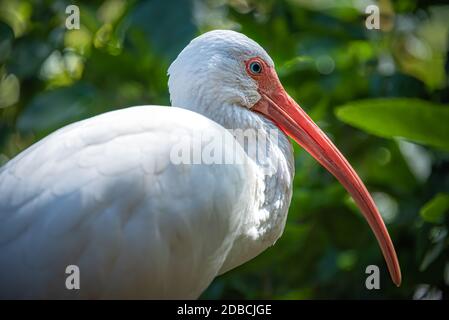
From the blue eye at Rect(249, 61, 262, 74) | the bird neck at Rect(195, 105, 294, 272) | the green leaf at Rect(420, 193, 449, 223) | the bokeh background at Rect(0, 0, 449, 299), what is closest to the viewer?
the bird neck at Rect(195, 105, 294, 272)

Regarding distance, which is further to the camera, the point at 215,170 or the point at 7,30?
the point at 7,30

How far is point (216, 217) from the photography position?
134 inches

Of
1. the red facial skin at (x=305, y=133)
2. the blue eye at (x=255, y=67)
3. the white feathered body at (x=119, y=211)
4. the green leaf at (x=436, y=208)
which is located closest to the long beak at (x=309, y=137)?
the red facial skin at (x=305, y=133)

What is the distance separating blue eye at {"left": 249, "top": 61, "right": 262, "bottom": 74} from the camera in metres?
3.88

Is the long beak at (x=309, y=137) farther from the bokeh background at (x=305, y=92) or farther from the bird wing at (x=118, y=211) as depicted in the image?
the bokeh background at (x=305, y=92)

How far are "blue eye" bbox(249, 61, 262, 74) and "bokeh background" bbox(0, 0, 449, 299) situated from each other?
81 centimetres

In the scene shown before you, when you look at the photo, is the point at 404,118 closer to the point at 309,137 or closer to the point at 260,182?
the point at 309,137

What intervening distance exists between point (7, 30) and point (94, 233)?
237cm

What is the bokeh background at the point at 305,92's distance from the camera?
5.00 metres

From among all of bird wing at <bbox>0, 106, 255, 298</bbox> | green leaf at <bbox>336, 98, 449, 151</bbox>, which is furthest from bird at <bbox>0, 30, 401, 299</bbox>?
green leaf at <bbox>336, 98, 449, 151</bbox>

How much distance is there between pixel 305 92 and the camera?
17.6ft

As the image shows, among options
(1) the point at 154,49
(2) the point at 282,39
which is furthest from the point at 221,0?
(1) the point at 154,49

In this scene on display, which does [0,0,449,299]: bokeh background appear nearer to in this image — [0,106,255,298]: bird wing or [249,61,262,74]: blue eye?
[249,61,262,74]: blue eye

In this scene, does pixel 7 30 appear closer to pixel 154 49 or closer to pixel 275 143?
pixel 154 49
